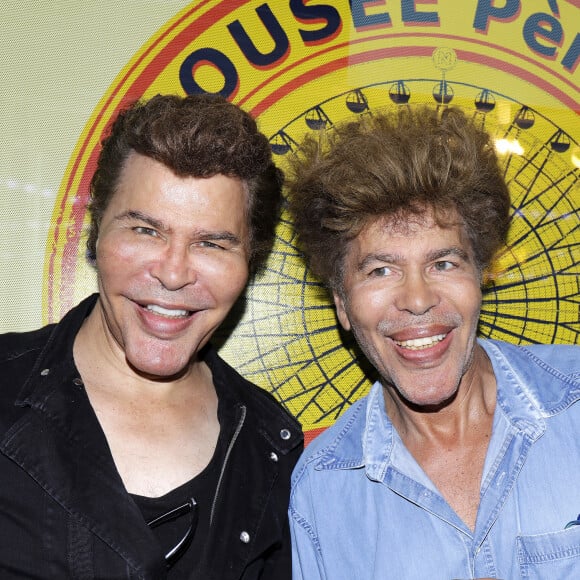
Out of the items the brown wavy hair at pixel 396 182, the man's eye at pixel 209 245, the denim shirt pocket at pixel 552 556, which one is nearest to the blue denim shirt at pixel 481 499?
the denim shirt pocket at pixel 552 556

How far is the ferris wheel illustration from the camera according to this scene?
2.68 metres

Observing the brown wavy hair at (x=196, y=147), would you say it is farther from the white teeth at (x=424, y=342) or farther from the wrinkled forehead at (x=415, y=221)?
the white teeth at (x=424, y=342)

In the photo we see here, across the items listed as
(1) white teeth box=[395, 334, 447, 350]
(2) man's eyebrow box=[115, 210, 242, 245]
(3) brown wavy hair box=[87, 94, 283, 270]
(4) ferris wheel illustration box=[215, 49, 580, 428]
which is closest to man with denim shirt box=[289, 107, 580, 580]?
(1) white teeth box=[395, 334, 447, 350]

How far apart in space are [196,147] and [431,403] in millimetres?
924

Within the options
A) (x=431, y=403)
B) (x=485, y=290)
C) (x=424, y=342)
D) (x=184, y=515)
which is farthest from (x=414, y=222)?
(x=184, y=515)

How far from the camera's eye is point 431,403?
1977mm

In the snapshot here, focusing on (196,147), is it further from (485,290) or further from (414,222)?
(485,290)

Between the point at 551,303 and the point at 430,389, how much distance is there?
1.04 meters

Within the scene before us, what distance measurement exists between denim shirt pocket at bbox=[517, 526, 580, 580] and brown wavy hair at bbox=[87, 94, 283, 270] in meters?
1.10

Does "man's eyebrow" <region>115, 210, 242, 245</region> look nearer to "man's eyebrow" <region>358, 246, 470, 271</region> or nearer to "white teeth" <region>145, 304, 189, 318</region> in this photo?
"white teeth" <region>145, 304, 189, 318</region>

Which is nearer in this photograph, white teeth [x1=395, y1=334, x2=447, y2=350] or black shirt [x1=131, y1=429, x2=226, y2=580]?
black shirt [x1=131, y1=429, x2=226, y2=580]

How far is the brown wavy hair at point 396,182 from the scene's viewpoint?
80.0 inches

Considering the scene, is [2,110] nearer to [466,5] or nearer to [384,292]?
[384,292]

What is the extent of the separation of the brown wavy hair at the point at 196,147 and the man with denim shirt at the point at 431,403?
21 cm
